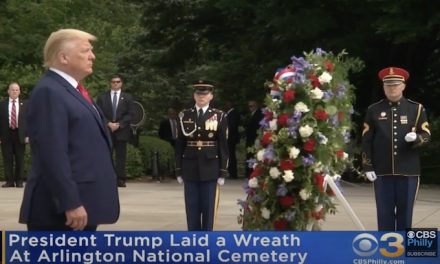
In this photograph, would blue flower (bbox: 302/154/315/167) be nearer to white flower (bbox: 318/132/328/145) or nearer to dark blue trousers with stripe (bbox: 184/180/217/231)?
white flower (bbox: 318/132/328/145)

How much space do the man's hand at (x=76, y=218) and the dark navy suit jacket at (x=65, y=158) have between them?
0.10 feet

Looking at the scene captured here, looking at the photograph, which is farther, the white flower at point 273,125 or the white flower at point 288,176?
the white flower at point 273,125

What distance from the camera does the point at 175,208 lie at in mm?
14828

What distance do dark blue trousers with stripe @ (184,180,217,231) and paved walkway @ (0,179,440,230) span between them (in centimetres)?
163

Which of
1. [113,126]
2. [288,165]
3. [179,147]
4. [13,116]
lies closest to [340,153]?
[288,165]

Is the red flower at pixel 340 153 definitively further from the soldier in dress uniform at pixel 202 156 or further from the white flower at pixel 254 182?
the soldier in dress uniform at pixel 202 156

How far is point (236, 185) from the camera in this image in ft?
67.1

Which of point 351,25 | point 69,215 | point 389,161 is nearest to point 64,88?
point 69,215

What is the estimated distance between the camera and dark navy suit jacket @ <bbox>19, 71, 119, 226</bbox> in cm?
506

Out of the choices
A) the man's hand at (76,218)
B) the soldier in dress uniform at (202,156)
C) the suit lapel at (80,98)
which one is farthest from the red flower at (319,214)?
the man's hand at (76,218)

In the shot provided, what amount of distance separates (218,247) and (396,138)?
5427mm

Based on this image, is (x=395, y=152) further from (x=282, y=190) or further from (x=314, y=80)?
(x=282, y=190)

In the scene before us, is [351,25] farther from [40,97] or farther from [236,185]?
[40,97]

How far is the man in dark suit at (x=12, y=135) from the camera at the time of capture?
1872 cm
